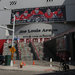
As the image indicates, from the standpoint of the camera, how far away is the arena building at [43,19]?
47.9 meters

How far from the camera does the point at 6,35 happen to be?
52656mm

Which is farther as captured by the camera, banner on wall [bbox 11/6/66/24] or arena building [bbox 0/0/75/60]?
banner on wall [bbox 11/6/66/24]

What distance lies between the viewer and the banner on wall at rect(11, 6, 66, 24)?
4809cm

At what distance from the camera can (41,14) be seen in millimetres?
49094

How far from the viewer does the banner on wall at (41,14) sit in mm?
48094

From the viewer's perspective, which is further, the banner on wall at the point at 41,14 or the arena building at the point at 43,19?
the banner on wall at the point at 41,14

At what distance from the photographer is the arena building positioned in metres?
47.9

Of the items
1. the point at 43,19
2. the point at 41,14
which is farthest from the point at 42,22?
the point at 41,14

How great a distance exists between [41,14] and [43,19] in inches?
86.4

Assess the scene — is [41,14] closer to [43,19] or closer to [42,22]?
[43,19]

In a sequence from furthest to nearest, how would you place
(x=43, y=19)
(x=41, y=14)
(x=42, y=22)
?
1. (x=41, y=14)
2. (x=43, y=19)
3. (x=42, y=22)

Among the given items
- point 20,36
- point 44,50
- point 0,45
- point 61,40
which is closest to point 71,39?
point 61,40

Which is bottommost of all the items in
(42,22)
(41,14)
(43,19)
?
(42,22)

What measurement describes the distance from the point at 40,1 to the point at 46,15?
713 cm
